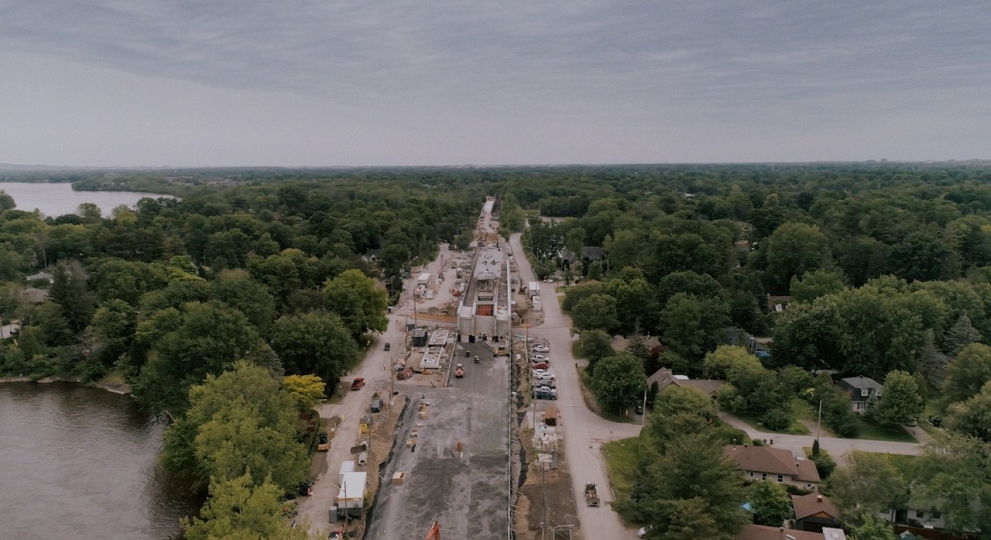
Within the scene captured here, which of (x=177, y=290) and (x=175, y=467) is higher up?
(x=177, y=290)

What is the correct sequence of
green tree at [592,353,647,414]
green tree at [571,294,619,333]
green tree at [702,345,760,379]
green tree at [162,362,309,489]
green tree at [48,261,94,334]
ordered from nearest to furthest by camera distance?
green tree at [162,362,309,489] → green tree at [592,353,647,414] → green tree at [702,345,760,379] → green tree at [571,294,619,333] → green tree at [48,261,94,334]

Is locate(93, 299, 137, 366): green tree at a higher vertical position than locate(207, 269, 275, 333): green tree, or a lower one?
lower

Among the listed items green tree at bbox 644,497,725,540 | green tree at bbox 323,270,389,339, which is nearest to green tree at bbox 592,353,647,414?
green tree at bbox 644,497,725,540

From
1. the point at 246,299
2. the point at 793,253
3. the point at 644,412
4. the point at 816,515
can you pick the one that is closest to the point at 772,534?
the point at 816,515

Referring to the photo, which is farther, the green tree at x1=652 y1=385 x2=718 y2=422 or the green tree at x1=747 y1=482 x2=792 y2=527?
the green tree at x1=652 y1=385 x2=718 y2=422

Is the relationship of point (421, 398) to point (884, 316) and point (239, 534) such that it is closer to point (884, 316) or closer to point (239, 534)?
point (239, 534)

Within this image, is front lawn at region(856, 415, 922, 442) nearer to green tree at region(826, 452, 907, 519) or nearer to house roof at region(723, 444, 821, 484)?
house roof at region(723, 444, 821, 484)

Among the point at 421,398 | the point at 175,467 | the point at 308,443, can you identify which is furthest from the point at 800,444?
the point at 175,467
